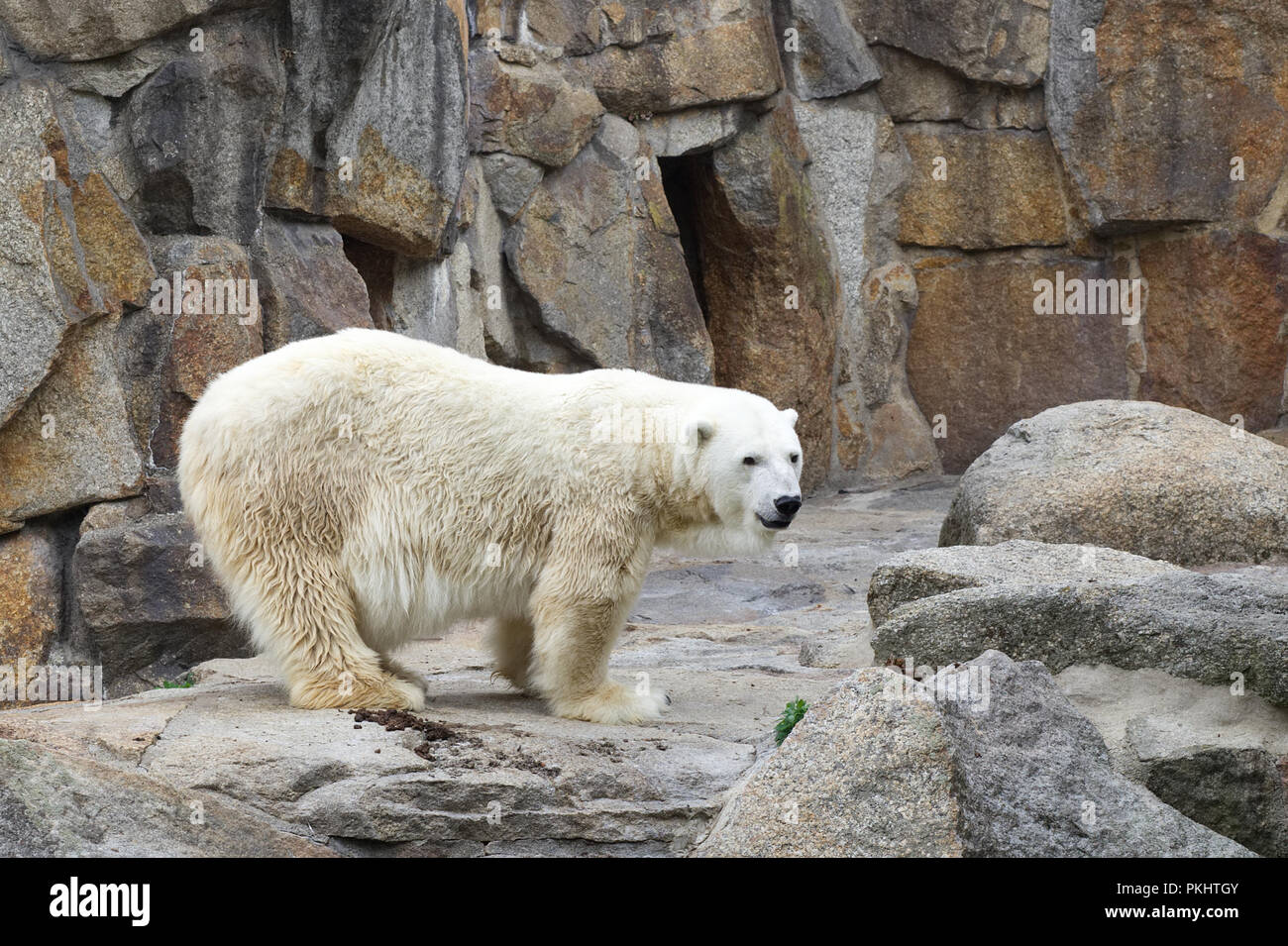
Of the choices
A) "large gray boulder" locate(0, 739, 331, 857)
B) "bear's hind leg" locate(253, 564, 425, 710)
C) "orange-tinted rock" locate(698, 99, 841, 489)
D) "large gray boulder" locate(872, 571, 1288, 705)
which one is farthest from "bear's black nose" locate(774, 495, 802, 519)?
"orange-tinted rock" locate(698, 99, 841, 489)

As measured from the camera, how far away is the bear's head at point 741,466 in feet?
15.6

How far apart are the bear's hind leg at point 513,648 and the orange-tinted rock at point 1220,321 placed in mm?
7471

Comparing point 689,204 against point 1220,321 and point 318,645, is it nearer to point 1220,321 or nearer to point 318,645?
point 1220,321

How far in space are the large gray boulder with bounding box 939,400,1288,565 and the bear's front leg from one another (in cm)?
259

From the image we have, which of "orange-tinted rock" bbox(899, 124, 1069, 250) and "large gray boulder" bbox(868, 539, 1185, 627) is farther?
"orange-tinted rock" bbox(899, 124, 1069, 250)

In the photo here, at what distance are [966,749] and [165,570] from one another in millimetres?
3995

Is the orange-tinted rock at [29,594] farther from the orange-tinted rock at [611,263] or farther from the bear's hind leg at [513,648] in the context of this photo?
the orange-tinted rock at [611,263]

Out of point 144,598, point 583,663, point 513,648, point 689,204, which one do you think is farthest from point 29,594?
point 689,204

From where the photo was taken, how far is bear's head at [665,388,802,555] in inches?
188

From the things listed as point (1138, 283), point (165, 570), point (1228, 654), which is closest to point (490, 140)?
point (165, 570)

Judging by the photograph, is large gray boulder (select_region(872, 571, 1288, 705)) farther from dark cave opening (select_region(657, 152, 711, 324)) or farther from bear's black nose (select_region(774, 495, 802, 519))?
dark cave opening (select_region(657, 152, 711, 324))

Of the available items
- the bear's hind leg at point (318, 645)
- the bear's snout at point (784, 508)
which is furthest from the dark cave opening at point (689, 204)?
the bear's hind leg at point (318, 645)

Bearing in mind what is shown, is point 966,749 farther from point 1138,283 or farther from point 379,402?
point 1138,283

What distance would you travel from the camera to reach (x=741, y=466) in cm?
480
